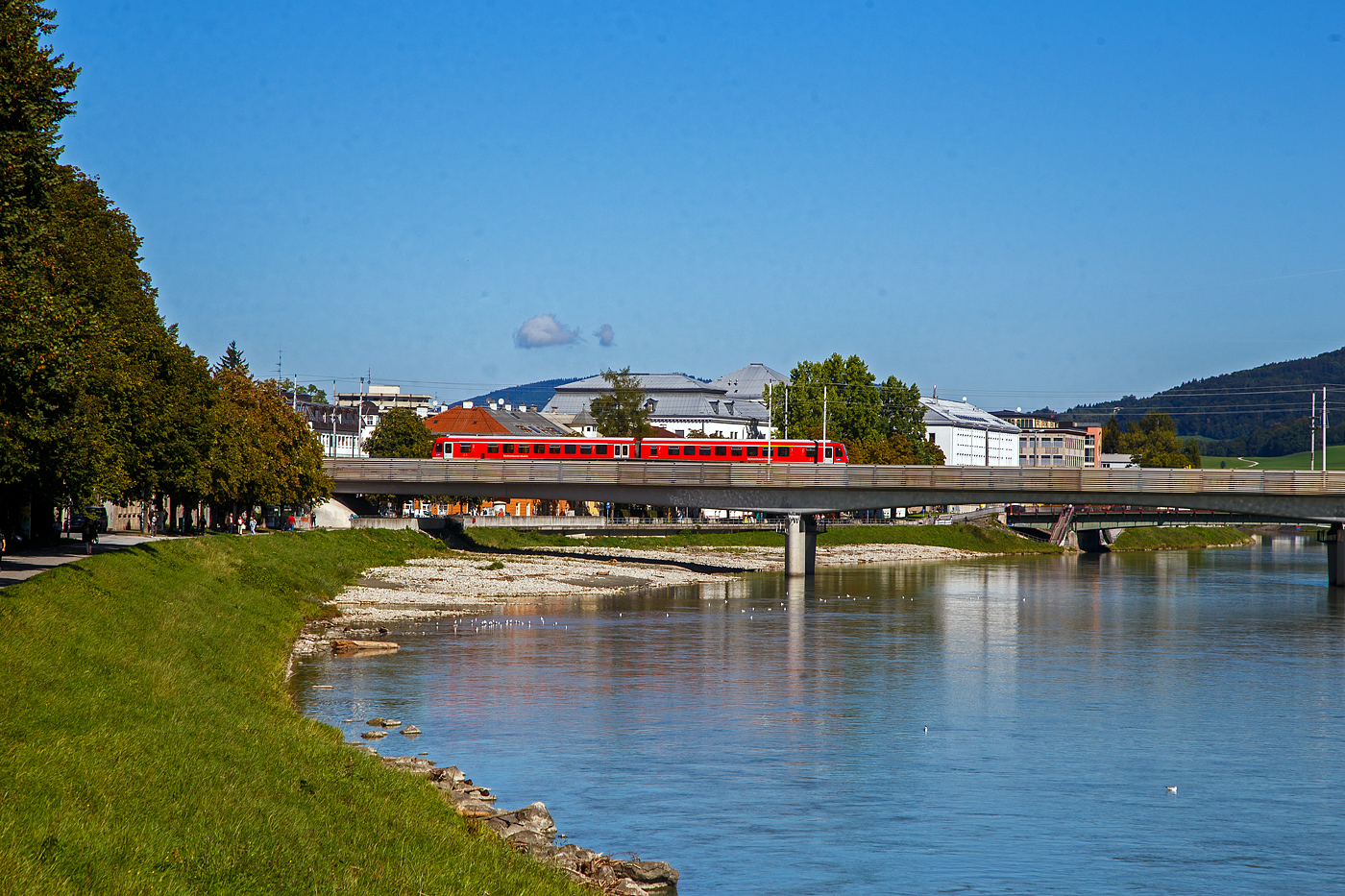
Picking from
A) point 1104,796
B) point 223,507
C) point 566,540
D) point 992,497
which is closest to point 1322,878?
point 1104,796

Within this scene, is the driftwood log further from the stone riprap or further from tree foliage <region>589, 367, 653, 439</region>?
tree foliage <region>589, 367, 653, 439</region>

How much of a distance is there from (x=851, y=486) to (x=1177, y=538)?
3968 inches

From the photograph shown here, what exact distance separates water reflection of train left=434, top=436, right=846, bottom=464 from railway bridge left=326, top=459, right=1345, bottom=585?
6199 mm

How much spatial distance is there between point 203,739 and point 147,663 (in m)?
7.19

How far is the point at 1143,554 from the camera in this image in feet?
481

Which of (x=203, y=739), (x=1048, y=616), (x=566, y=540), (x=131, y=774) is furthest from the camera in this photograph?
(x=566, y=540)

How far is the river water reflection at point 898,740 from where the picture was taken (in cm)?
2308

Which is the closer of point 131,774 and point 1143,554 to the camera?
point 131,774

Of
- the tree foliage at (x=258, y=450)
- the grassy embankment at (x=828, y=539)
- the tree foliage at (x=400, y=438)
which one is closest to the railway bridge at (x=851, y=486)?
the tree foliage at (x=258, y=450)

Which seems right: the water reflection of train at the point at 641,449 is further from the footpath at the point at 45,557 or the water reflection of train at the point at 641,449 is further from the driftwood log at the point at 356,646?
the driftwood log at the point at 356,646

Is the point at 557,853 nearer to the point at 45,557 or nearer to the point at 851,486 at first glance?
the point at 45,557

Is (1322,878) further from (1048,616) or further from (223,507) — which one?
(223,507)

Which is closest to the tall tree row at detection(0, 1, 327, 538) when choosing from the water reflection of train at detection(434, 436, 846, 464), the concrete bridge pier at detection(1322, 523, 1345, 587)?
the water reflection of train at detection(434, 436, 846, 464)

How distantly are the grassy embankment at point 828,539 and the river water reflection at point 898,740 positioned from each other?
1857 inches
